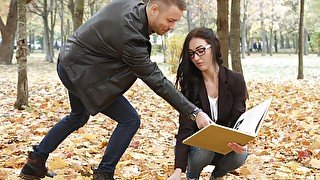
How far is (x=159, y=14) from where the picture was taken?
10.7 ft

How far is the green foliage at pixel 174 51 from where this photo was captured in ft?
61.7

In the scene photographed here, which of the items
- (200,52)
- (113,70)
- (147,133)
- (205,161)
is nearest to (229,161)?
(205,161)

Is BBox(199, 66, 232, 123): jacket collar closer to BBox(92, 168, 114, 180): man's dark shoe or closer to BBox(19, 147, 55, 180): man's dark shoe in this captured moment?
BBox(92, 168, 114, 180): man's dark shoe

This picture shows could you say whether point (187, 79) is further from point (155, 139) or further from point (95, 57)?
point (155, 139)

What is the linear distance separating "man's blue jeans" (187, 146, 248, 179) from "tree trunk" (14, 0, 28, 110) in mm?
4715

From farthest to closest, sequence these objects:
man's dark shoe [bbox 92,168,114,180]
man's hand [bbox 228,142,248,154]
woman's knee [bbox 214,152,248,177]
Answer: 1. woman's knee [bbox 214,152,248,177]
2. man's dark shoe [bbox 92,168,114,180]
3. man's hand [bbox 228,142,248,154]

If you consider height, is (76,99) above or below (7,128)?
above

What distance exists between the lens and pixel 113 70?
3.49 metres

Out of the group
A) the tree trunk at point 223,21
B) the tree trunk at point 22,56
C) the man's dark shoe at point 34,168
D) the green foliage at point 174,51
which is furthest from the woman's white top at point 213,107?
the green foliage at point 174,51

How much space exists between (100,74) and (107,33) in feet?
0.98

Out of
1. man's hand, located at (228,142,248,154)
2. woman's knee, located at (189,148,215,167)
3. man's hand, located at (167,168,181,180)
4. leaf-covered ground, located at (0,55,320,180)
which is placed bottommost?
leaf-covered ground, located at (0,55,320,180)

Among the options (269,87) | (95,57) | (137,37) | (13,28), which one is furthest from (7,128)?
(13,28)

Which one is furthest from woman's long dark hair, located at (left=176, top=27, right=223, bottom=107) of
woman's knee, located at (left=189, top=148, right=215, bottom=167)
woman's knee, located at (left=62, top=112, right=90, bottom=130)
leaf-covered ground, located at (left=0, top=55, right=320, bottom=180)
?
leaf-covered ground, located at (left=0, top=55, right=320, bottom=180)

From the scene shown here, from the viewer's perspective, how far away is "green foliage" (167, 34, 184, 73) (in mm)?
18820
